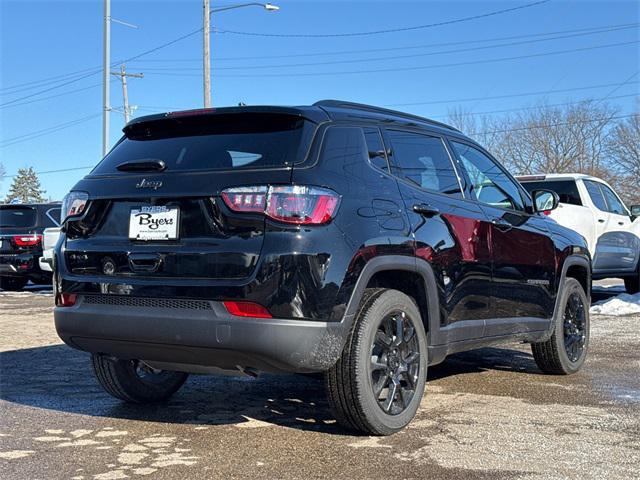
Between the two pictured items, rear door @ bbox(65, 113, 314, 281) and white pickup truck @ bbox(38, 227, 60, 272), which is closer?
rear door @ bbox(65, 113, 314, 281)

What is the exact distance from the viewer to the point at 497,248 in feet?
17.4

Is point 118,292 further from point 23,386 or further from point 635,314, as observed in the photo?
point 635,314

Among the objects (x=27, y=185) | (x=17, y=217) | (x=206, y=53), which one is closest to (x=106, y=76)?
(x=206, y=53)

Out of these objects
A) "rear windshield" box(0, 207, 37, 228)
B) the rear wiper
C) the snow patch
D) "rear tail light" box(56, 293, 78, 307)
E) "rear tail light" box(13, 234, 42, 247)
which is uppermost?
the rear wiper

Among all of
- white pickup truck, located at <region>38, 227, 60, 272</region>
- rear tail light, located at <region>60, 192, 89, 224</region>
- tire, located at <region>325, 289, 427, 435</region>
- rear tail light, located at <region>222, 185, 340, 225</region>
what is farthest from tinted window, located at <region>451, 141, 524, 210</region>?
white pickup truck, located at <region>38, 227, 60, 272</region>

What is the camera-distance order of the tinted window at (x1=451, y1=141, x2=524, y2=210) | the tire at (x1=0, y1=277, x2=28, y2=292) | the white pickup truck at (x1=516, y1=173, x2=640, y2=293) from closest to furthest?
the tinted window at (x1=451, y1=141, x2=524, y2=210)
the white pickup truck at (x1=516, y1=173, x2=640, y2=293)
the tire at (x1=0, y1=277, x2=28, y2=292)

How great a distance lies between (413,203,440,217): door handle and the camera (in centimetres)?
451

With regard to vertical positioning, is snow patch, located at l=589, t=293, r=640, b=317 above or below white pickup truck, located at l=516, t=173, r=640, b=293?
below

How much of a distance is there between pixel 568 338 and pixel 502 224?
5.06 feet

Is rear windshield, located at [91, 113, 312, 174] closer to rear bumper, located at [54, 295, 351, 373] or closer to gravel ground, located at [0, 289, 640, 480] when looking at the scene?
rear bumper, located at [54, 295, 351, 373]

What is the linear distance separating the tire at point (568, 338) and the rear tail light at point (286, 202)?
3.08 meters

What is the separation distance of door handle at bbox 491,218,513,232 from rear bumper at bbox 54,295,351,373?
1.92 m

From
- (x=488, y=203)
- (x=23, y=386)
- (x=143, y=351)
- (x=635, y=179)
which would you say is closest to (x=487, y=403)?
(x=488, y=203)

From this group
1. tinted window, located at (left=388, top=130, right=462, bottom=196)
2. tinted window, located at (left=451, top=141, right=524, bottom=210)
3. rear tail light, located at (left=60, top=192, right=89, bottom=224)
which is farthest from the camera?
tinted window, located at (left=451, top=141, right=524, bottom=210)
